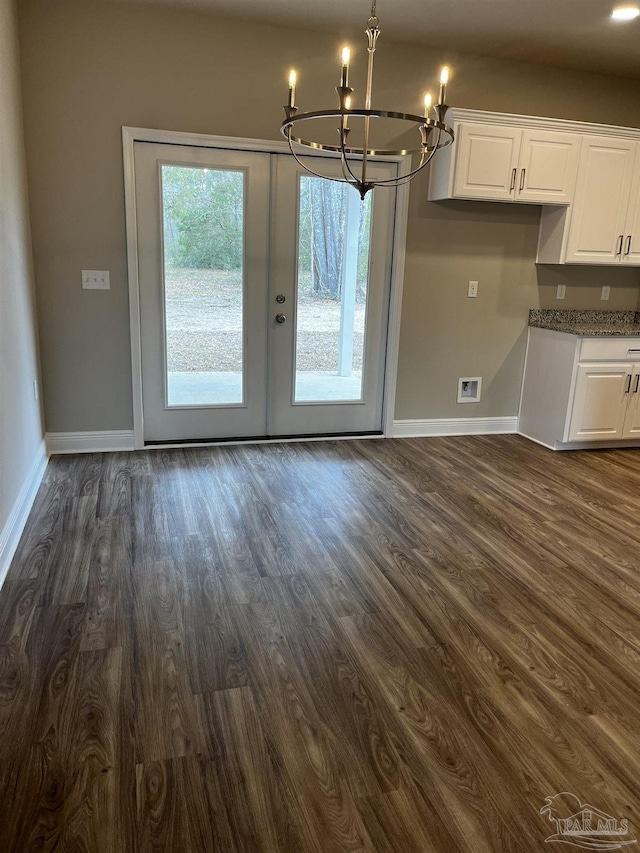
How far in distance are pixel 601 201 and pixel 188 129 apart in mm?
2952

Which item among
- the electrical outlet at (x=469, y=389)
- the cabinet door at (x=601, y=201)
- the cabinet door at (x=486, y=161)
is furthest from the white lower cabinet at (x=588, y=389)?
the cabinet door at (x=486, y=161)

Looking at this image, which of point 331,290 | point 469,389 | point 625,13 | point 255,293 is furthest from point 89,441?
point 625,13

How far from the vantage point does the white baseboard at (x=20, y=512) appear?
267 centimetres

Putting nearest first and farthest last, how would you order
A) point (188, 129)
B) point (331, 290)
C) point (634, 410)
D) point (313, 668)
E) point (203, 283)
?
point (313, 668), point (188, 129), point (203, 283), point (331, 290), point (634, 410)

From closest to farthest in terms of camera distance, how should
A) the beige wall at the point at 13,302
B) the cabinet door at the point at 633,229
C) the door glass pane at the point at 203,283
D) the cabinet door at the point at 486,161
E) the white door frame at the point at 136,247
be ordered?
the beige wall at the point at 13,302 → the white door frame at the point at 136,247 → the door glass pane at the point at 203,283 → the cabinet door at the point at 486,161 → the cabinet door at the point at 633,229

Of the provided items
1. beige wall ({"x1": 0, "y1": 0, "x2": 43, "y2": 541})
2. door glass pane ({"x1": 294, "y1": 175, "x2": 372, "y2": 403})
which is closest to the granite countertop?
door glass pane ({"x1": 294, "y1": 175, "x2": 372, "y2": 403})

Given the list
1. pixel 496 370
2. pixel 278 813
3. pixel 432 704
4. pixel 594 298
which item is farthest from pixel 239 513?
pixel 594 298

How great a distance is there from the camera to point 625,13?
354 centimetres

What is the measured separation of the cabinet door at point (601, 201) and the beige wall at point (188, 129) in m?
0.34

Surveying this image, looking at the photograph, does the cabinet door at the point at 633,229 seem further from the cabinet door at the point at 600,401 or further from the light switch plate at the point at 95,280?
the light switch plate at the point at 95,280

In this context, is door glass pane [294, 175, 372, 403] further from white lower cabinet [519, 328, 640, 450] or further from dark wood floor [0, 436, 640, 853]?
white lower cabinet [519, 328, 640, 450]

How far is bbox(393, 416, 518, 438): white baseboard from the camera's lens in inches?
194

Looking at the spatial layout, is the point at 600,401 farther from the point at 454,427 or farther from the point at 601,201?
the point at 601,201

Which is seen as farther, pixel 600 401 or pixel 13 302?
pixel 600 401
